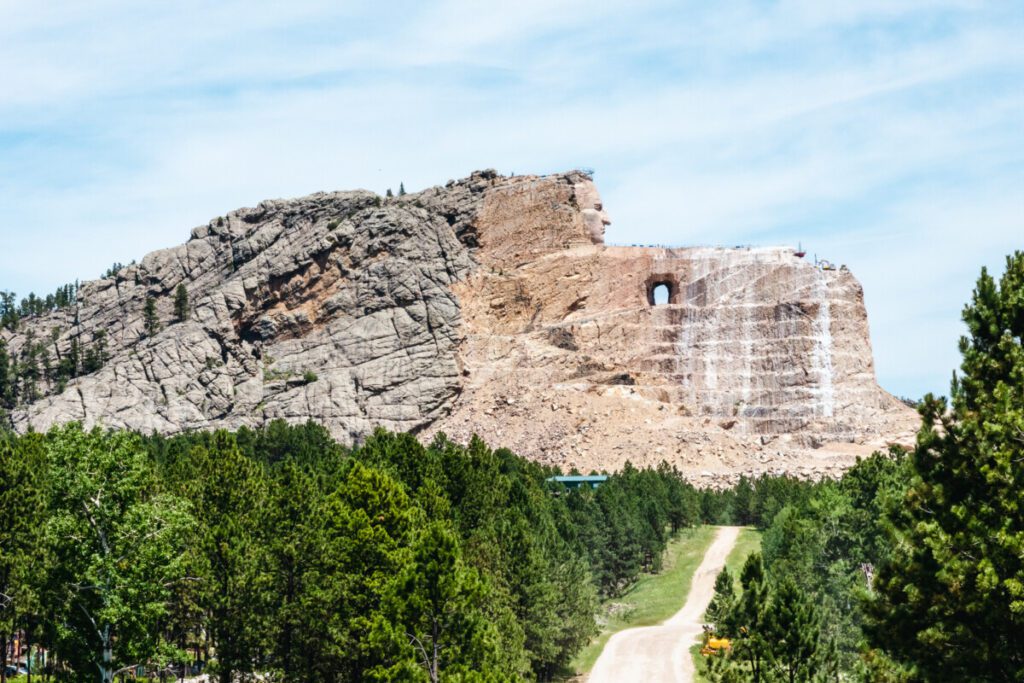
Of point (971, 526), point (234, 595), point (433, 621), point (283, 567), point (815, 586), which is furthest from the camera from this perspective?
point (815, 586)

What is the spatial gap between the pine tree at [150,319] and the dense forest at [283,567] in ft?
366

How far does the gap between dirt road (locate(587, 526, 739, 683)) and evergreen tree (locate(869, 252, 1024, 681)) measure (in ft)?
140

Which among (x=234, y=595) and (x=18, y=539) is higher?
(x=18, y=539)

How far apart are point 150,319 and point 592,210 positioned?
65624 millimetres

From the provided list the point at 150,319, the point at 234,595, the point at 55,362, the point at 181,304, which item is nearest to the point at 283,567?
the point at 234,595

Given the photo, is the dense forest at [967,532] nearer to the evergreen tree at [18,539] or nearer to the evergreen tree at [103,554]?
the evergreen tree at [103,554]

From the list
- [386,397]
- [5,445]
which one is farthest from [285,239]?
[5,445]

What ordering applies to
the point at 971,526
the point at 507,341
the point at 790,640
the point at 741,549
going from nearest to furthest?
1. the point at 971,526
2. the point at 790,640
3. the point at 741,549
4. the point at 507,341

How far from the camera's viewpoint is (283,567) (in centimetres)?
5866

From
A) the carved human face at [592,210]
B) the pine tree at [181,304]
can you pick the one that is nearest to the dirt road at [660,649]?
the carved human face at [592,210]

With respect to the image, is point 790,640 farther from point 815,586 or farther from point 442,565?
point 815,586

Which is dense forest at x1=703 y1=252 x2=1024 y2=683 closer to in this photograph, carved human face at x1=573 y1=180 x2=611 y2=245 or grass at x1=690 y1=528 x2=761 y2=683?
grass at x1=690 y1=528 x2=761 y2=683

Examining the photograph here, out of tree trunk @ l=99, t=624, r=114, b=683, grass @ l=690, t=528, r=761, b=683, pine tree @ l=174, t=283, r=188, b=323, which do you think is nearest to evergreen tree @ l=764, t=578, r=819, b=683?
tree trunk @ l=99, t=624, r=114, b=683

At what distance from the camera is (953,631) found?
31.7 metres
